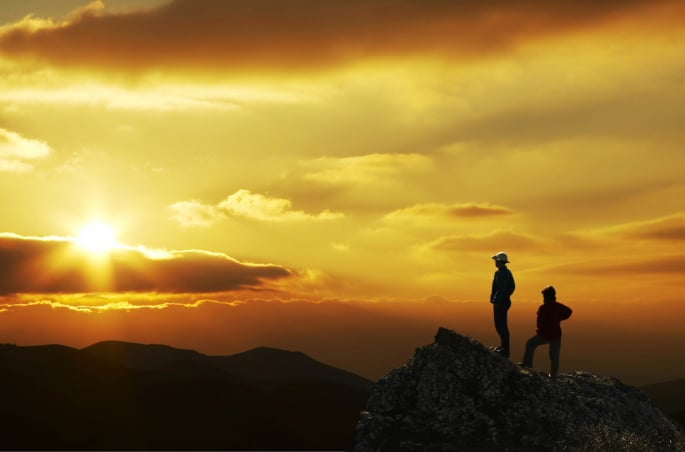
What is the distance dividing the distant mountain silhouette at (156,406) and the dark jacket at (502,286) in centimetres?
7156

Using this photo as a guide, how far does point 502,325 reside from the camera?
97.0 ft

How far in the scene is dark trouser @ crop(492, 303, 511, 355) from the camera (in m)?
29.2

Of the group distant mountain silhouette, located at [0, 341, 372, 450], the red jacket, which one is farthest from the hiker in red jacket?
distant mountain silhouette, located at [0, 341, 372, 450]

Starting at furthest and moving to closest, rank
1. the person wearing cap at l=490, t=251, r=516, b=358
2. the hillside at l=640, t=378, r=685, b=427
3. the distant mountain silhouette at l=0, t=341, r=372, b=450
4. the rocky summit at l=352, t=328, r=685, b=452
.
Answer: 1. the hillside at l=640, t=378, r=685, b=427
2. the distant mountain silhouette at l=0, t=341, r=372, b=450
3. the person wearing cap at l=490, t=251, r=516, b=358
4. the rocky summit at l=352, t=328, r=685, b=452

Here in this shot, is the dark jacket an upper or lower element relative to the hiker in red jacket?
upper

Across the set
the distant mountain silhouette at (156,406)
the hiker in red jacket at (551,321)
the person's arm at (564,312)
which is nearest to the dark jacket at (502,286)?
the hiker in red jacket at (551,321)

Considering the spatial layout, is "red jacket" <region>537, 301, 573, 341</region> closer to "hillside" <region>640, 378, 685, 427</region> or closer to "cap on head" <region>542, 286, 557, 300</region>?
"cap on head" <region>542, 286, 557, 300</region>

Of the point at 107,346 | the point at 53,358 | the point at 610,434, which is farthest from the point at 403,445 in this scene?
the point at 107,346

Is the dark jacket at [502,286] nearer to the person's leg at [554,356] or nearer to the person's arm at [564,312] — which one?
the person's arm at [564,312]

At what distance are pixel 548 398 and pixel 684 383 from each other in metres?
132

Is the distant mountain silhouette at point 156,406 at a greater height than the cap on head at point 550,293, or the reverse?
the cap on head at point 550,293

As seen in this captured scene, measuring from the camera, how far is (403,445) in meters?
27.1

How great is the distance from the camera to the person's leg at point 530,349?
30188 millimetres

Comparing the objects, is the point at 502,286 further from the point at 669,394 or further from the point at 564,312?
the point at 669,394
